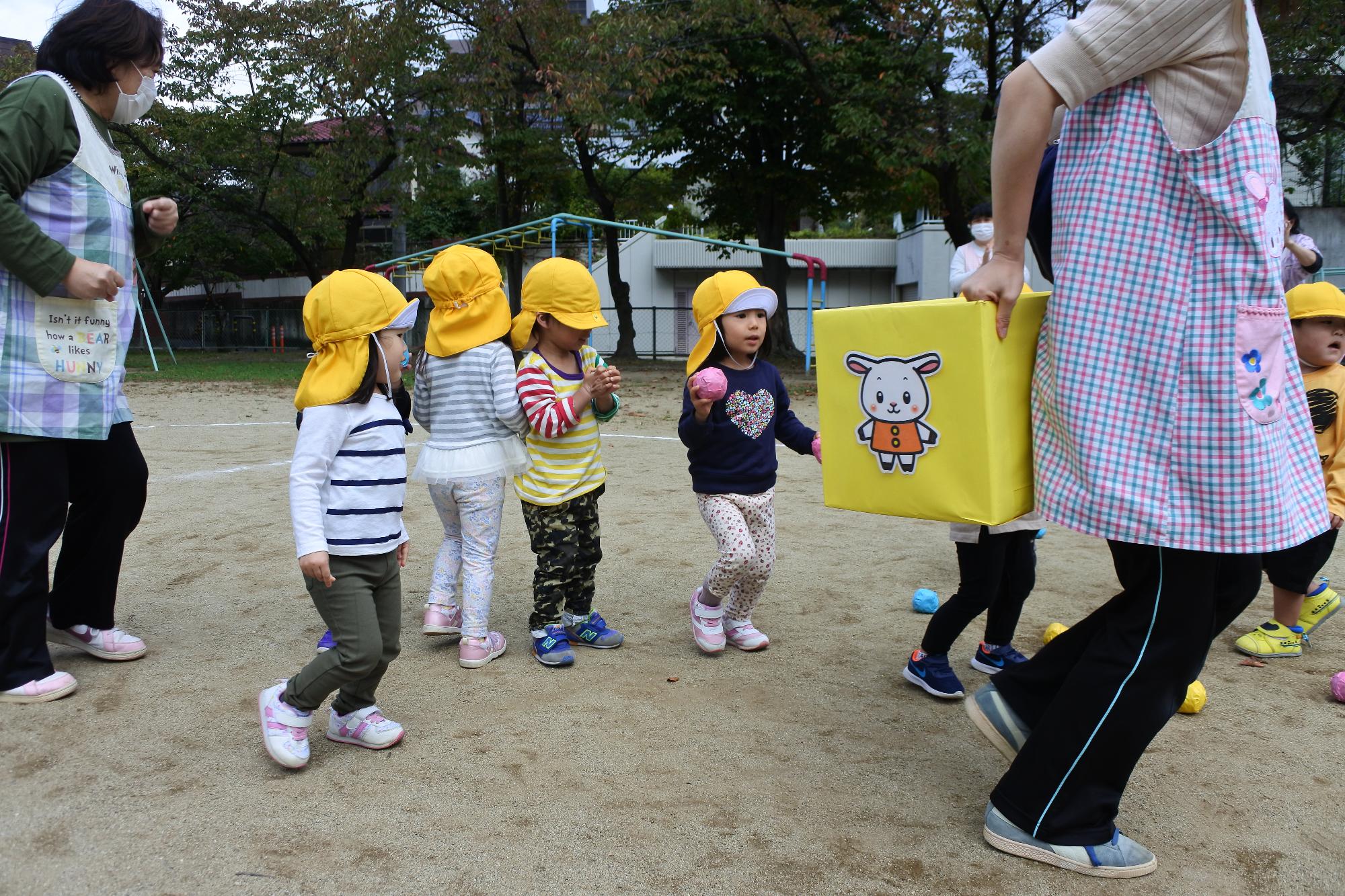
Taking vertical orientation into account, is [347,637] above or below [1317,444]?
below

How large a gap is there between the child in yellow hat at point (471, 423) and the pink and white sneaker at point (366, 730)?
69cm

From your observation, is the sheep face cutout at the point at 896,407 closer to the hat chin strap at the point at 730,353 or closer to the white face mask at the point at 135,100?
the hat chin strap at the point at 730,353

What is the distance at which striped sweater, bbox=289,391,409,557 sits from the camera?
2.84m

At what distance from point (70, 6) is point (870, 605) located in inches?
147

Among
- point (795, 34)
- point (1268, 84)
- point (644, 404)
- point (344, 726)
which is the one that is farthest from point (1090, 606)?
point (795, 34)

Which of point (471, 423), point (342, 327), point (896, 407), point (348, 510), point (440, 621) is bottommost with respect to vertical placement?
point (440, 621)

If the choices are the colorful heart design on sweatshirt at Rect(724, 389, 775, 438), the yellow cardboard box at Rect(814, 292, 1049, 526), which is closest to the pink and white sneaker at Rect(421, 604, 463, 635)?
the colorful heart design on sweatshirt at Rect(724, 389, 775, 438)

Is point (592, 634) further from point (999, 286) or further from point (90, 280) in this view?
point (999, 286)

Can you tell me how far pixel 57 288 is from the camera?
321 centimetres

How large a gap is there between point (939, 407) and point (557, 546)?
1.84 meters

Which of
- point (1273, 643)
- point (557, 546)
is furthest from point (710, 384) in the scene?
point (1273, 643)

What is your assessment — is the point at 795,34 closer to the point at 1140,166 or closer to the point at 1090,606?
the point at 1090,606

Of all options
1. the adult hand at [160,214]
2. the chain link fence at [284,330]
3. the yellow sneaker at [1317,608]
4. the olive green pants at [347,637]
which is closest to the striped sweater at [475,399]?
the olive green pants at [347,637]

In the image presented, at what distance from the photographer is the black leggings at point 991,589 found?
3.30 metres
